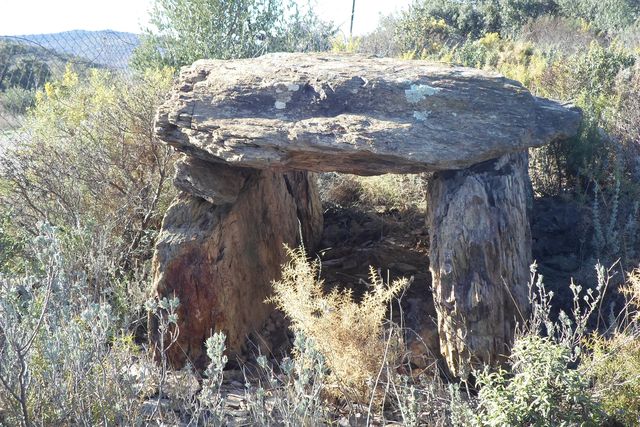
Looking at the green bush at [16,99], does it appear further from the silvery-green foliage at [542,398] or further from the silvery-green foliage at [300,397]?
the silvery-green foliage at [542,398]

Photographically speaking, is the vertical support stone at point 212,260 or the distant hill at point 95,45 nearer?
the vertical support stone at point 212,260

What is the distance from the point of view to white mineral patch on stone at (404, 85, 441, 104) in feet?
12.5

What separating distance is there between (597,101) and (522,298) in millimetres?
2984

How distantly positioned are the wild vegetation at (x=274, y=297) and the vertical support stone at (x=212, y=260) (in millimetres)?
174

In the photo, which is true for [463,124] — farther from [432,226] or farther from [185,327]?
[185,327]

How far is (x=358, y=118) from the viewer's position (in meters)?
3.72

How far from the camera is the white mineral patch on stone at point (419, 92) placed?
12.5ft

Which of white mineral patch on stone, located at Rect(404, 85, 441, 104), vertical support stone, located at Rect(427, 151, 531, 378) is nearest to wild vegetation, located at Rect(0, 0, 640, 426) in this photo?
vertical support stone, located at Rect(427, 151, 531, 378)

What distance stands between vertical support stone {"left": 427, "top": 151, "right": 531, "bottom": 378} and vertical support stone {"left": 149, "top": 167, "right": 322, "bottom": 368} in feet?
4.31

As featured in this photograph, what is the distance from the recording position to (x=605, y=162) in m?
5.25

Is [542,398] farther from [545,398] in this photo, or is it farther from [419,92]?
[419,92]

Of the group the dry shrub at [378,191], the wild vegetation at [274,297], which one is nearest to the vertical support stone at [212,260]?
the wild vegetation at [274,297]

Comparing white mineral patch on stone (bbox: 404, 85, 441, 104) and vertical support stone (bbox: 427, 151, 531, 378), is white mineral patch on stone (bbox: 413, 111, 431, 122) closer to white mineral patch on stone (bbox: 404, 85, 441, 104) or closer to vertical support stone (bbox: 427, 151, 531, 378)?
white mineral patch on stone (bbox: 404, 85, 441, 104)

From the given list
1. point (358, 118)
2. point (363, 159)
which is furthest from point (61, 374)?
point (358, 118)
